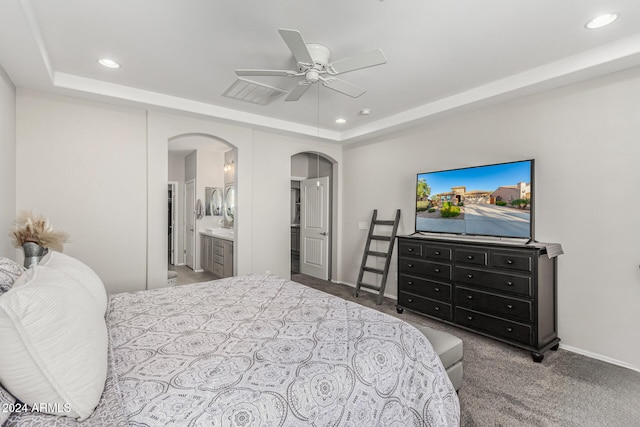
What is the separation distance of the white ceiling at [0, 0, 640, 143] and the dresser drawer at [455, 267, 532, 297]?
5.95 feet

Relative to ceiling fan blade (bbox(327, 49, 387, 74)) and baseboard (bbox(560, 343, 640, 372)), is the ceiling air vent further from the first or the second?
baseboard (bbox(560, 343, 640, 372))

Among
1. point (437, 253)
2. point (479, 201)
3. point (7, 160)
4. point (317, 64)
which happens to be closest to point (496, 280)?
point (437, 253)

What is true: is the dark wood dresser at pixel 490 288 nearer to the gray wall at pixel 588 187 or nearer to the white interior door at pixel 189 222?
the gray wall at pixel 588 187

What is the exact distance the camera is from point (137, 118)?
3.63 meters

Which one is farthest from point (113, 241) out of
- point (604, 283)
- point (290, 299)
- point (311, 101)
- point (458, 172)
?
point (604, 283)

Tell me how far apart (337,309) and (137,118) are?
326 cm

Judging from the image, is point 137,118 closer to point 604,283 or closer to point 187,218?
point 187,218

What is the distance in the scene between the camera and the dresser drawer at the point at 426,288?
3438mm

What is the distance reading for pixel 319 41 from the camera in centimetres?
238

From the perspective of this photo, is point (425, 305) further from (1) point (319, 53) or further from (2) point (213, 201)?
(2) point (213, 201)

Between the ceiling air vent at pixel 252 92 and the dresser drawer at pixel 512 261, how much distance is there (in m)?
2.62

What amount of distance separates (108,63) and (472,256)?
3.92m

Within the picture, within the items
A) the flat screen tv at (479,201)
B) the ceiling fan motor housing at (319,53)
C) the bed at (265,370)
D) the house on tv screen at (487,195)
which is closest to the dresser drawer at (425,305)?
the flat screen tv at (479,201)

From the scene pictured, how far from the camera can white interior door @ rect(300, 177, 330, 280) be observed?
5.76 meters
